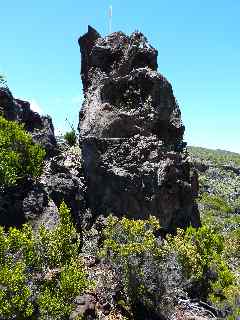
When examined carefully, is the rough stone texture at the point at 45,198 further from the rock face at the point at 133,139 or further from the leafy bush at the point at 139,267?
the leafy bush at the point at 139,267

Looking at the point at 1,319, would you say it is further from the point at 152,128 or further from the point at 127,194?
the point at 152,128

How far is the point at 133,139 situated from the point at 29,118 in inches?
721

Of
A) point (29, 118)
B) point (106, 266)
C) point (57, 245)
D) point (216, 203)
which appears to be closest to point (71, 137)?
point (29, 118)

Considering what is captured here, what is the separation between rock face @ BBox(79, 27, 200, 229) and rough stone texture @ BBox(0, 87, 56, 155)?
6879 mm

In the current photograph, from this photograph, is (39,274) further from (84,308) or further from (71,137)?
(71,137)

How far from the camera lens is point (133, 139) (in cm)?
4041

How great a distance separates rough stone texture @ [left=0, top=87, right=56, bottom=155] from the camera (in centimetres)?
5066

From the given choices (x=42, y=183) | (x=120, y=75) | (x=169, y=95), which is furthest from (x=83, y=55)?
(x=42, y=183)

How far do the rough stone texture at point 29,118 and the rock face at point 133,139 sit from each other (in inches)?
271

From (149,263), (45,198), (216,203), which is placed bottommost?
(216,203)

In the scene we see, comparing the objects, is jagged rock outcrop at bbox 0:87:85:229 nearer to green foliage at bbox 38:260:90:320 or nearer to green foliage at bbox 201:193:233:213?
green foliage at bbox 38:260:90:320

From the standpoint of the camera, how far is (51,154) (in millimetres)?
50844

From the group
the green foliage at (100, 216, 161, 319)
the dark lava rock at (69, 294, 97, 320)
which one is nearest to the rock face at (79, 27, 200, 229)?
the green foliage at (100, 216, 161, 319)

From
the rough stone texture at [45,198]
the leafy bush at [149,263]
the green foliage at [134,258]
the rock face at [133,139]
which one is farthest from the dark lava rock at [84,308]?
the rock face at [133,139]
